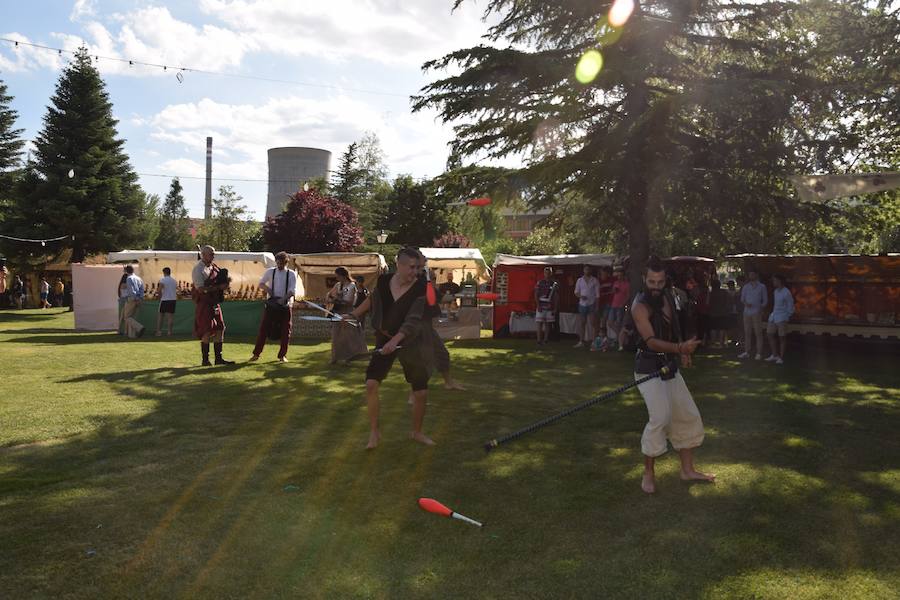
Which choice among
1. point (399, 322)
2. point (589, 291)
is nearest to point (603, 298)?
point (589, 291)

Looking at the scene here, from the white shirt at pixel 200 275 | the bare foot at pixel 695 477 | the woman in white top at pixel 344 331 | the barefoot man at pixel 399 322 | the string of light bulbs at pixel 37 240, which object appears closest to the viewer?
the bare foot at pixel 695 477

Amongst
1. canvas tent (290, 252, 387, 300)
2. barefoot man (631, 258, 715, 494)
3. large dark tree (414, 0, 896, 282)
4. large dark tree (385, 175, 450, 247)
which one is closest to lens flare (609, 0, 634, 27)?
large dark tree (414, 0, 896, 282)

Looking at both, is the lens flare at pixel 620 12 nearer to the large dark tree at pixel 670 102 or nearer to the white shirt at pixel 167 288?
the large dark tree at pixel 670 102

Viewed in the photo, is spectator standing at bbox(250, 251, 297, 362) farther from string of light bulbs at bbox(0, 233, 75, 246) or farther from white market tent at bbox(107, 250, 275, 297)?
string of light bulbs at bbox(0, 233, 75, 246)

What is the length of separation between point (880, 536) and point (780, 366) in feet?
31.9

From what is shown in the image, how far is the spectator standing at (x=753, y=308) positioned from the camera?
560 inches

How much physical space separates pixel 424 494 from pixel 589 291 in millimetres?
12212

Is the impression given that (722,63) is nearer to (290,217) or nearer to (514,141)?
(514,141)

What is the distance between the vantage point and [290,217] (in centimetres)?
3716

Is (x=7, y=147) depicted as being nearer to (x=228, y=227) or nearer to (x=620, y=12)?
(x=228, y=227)

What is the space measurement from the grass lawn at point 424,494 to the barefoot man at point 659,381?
0.39m

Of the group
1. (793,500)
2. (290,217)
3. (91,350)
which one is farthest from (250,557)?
(290,217)

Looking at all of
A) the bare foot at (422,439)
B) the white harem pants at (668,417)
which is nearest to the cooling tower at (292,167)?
the bare foot at (422,439)

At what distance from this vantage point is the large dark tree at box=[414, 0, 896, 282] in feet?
49.7
